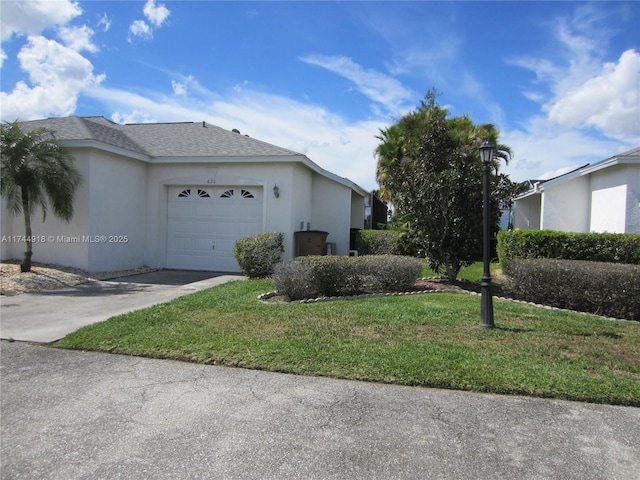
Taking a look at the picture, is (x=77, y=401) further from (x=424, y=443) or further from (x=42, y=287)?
(x=42, y=287)

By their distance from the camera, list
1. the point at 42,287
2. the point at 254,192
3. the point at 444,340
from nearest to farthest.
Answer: the point at 444,340
the point at 42,287
the point at 254,192

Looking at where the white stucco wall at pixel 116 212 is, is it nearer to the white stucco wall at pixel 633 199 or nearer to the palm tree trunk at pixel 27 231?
the palm tree trunk at pixel 27 231

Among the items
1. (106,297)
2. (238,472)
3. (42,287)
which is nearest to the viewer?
(238,472)

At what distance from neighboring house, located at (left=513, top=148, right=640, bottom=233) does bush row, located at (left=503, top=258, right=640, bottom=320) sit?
4.72 metres

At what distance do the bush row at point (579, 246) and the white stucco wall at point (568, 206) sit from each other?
3584 mm

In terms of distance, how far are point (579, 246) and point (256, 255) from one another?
310 inches

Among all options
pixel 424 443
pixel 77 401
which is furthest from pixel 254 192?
pixel 424 443

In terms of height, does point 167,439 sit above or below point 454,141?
below

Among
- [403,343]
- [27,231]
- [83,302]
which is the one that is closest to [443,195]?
[403,343]

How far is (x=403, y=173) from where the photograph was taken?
34.0 feet

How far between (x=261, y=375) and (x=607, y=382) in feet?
11.2

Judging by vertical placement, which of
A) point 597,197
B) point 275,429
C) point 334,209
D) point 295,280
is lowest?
point 275,429

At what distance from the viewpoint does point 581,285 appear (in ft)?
25.8

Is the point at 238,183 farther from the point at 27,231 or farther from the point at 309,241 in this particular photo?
the point at 27,231
